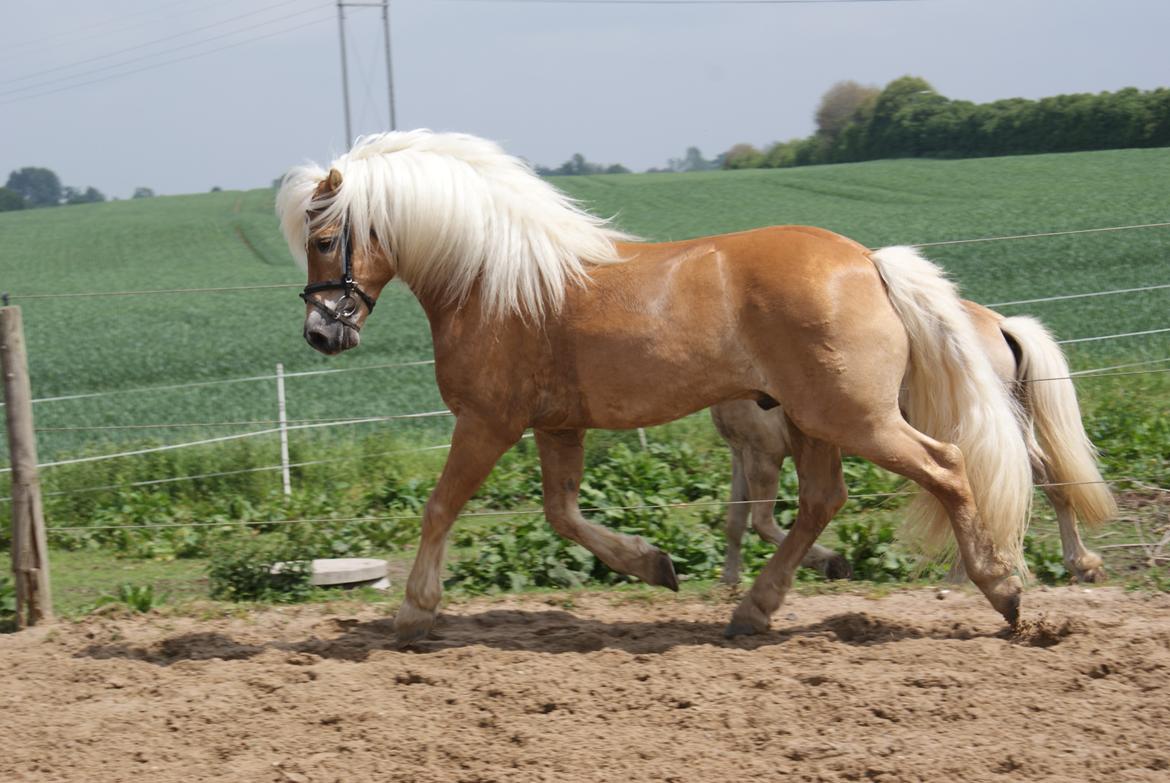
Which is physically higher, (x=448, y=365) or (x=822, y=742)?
(x=448, y=365)

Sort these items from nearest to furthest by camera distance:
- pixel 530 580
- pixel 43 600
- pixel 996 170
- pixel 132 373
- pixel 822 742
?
pixel 822 742 < pixel 43 600 < pixel 530 580 < pixel 132 373 < pixel 996 170

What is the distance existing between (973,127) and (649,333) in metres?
41.1

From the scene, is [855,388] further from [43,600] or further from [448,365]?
[43,600]

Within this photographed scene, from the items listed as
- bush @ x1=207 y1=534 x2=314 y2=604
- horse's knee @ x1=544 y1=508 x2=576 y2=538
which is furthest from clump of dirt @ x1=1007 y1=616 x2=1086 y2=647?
bush @ x1=207 y1=534 x2=314 y2=604

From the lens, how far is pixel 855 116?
167 feet

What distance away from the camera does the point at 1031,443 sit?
5781 mm

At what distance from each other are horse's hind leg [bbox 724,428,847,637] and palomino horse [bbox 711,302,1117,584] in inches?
28.1

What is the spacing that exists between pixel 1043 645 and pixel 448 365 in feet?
8.85

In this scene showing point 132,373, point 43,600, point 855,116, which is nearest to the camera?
point 43,600

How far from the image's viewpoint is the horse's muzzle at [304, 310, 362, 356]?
4.73 metres

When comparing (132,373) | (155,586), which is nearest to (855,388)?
(155,586)

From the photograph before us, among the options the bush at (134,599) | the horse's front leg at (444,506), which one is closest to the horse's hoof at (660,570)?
the horse's front leg at (444,506)

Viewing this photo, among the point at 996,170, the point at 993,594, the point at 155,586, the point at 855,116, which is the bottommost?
the point at 155,586

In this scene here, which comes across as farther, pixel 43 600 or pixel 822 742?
pixel 43 600
